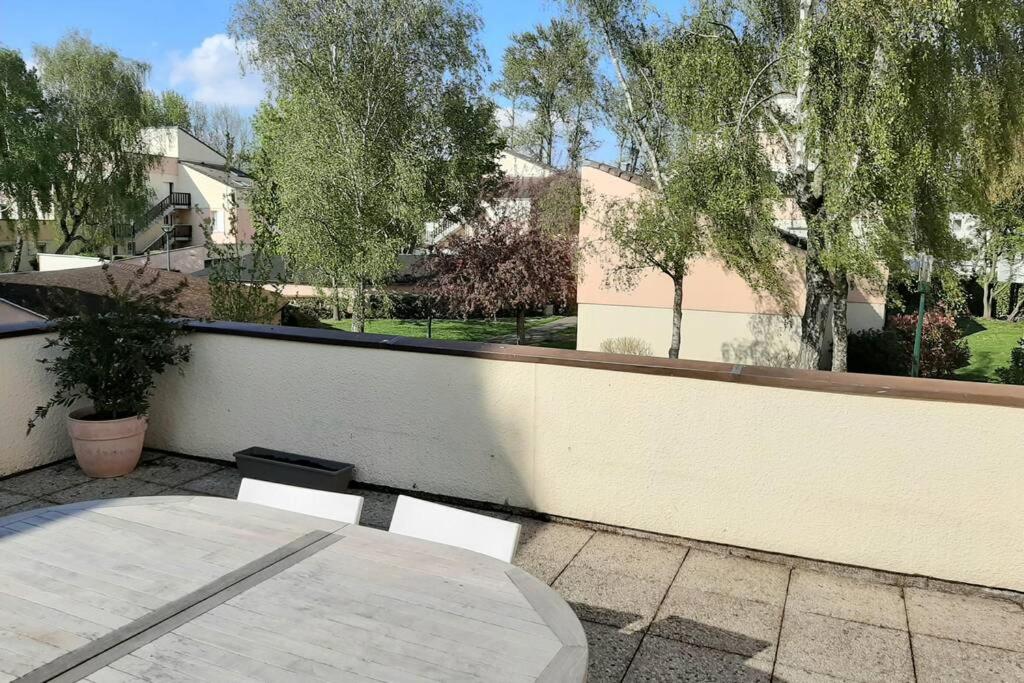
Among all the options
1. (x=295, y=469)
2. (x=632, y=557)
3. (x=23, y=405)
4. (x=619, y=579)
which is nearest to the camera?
(x=619, y=579)

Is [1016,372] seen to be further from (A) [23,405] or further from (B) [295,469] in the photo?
(A) [23,405]

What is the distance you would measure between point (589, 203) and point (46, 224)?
26.6m

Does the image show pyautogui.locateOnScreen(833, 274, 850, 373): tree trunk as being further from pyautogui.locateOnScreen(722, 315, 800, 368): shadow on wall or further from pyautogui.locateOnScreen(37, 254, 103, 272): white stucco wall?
pyautogui.locateOnScreen(37, 254, 103, 272): white stucco wall

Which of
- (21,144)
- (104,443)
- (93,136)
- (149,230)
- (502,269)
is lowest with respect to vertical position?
(104,443)

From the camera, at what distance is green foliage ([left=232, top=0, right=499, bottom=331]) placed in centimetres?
1648

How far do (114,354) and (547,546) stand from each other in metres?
3.19

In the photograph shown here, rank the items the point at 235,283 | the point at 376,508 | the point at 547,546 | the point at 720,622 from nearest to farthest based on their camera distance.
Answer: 1. the point at 720,622
2. the point at 547,546
3. the point at 376,508
4. the point at 235,283

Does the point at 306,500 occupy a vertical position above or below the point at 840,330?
below

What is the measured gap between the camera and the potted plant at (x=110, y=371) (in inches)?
191

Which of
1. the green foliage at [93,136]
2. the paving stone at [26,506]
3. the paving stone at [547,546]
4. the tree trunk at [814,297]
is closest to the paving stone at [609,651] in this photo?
the paving stone at [547,546]

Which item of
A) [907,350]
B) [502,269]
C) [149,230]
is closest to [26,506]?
[502,269]

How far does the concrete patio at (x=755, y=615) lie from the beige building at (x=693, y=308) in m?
11.2

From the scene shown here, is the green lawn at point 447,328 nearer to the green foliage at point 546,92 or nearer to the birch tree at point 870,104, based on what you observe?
the green foliage at point 546,92

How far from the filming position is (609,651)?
2875mm
